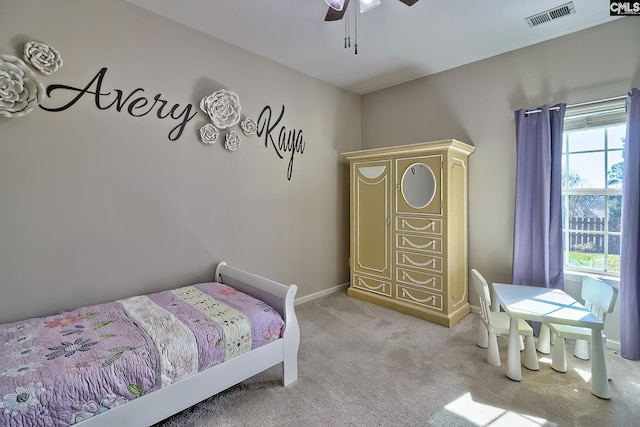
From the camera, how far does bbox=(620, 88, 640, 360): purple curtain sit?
88.3 inches

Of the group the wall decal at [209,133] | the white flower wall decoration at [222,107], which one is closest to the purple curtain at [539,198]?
the white flower wall decoration at [222,107]

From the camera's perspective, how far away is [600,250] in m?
2.63

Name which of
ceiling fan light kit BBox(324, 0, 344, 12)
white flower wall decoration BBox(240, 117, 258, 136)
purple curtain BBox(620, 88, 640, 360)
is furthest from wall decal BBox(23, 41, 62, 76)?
purple curtain BBox(620, 88, 640, 360)

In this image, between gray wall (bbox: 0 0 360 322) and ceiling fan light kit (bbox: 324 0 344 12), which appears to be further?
gray wall (bbox: 0 0 360 322)

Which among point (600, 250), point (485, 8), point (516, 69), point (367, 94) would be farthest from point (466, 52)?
point (600, 250)

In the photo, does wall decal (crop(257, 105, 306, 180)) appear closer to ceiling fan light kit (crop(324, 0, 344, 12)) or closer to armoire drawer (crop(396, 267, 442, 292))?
ceiling fan light kit (crop(324, 0, 344, 12))

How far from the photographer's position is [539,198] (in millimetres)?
2691

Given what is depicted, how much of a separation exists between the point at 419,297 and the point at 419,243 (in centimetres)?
57

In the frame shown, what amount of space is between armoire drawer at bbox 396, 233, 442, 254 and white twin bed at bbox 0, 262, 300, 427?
64.9 inches

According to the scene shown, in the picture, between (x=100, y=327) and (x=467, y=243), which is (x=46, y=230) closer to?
(x=100, y=327)

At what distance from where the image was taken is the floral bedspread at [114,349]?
124cm

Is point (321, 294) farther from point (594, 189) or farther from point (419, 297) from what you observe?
point (594, 189)

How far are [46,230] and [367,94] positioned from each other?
3766 mm

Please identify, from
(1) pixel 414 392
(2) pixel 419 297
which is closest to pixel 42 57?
(1) pixel 414 392
